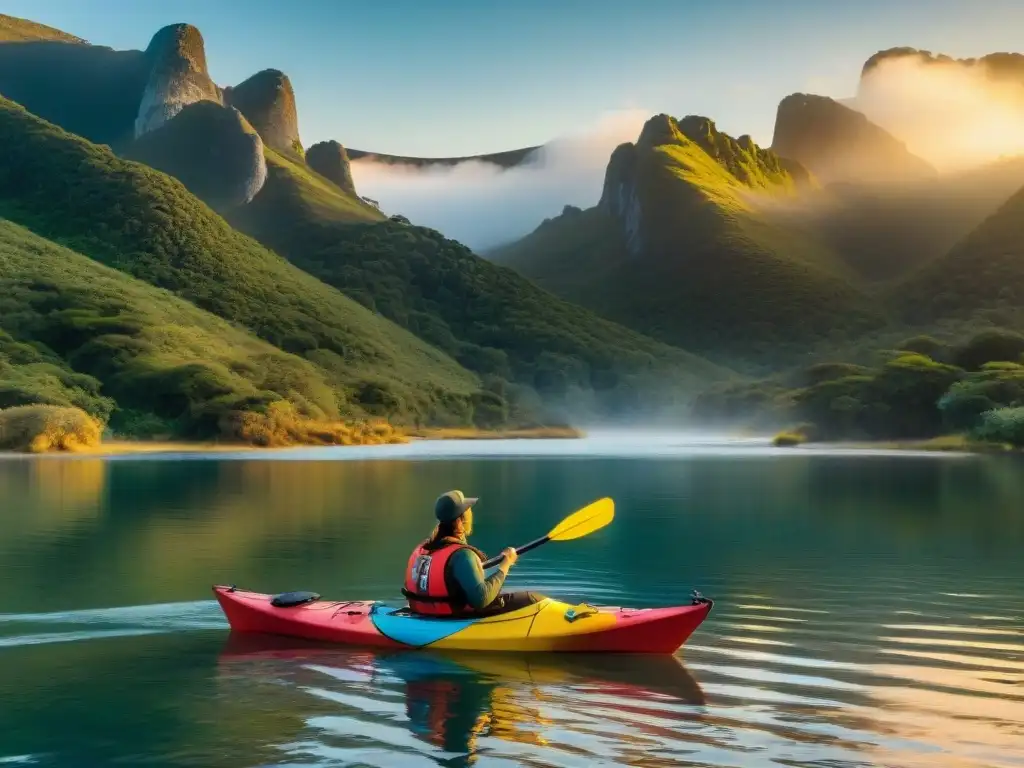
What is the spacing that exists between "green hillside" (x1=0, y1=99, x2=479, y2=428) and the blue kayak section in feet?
364

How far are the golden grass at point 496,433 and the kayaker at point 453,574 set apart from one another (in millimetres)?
112676

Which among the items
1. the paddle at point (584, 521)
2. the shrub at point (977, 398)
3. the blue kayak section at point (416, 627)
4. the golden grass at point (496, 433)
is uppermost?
the shrub at point (977, 398)

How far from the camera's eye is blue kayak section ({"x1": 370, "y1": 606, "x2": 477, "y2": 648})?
1549 cm

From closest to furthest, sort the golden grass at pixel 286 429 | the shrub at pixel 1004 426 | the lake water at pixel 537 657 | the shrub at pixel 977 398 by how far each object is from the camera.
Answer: the lake water at pixel 537 657 < the shrub at pixel 1004 426 < the shrub at pixel 977 398 < the golden grass at pixel 286 429

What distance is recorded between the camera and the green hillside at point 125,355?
98375 mm

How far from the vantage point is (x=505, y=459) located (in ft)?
257

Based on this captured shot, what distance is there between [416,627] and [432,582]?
670mm

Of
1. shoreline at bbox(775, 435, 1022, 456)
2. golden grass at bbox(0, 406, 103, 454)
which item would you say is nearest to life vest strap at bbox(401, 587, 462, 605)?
golden grass at bbox(0, 406, 103, 454)

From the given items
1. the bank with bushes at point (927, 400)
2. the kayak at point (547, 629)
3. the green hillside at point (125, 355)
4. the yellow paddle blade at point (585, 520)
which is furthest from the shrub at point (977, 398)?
the kayak at point (547, 629)

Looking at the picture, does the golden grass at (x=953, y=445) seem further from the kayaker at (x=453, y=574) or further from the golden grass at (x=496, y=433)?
the kayaker at (x=453, y=574)

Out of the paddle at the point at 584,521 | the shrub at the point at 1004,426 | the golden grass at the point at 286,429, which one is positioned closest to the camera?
the paddle at the point at 584,521

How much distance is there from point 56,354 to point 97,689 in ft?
337

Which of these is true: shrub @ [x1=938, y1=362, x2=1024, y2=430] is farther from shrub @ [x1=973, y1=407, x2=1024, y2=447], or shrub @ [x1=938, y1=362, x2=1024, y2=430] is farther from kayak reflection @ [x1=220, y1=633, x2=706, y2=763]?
kayak reflection @ [x1=220, y1=633, x2=706, y2=763]

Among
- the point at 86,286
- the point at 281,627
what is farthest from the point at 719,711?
the point at 86,286
